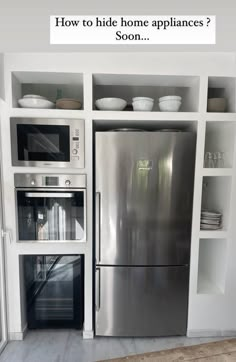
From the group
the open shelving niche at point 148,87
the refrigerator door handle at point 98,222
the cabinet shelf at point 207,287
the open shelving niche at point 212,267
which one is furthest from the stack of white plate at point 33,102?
the cabinet shelf at point 207,287

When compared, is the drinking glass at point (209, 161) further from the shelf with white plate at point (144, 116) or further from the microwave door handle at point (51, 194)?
the microwave door handle at point (51, 194)

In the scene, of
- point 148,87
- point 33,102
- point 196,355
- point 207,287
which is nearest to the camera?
point 196,355

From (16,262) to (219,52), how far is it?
2129mm

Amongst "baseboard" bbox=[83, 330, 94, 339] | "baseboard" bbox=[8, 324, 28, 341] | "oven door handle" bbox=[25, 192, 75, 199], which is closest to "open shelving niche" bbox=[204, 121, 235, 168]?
"oven door handle" bbox=[25, 192, 75, 199]

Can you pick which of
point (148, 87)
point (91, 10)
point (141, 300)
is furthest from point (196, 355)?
point (148, 87)

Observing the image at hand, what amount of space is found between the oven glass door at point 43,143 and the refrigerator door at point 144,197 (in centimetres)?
25

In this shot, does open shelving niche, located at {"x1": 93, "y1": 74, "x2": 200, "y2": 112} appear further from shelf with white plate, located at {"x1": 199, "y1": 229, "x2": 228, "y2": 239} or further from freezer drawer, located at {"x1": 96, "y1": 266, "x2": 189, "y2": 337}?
freezer drawer, located at {"x1": 96, "y1": 266, "x2": 189, "y2": 337}

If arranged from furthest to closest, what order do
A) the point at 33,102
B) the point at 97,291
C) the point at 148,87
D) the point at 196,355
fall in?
1. the point at 148,87
2. the point at 97,291
3. the point at 33,102
4. the point at 196,355

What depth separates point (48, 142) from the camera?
1.50 meters

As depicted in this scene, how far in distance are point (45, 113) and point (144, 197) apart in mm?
941

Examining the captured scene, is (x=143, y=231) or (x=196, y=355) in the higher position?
(x=143, y=231)

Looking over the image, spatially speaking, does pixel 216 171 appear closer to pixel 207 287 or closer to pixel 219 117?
pixel 219 117

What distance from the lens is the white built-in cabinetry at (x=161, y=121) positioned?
4.81ft

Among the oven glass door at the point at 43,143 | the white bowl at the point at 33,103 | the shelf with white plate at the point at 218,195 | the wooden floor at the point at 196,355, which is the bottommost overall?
the wooden floor at the point at 196,355
